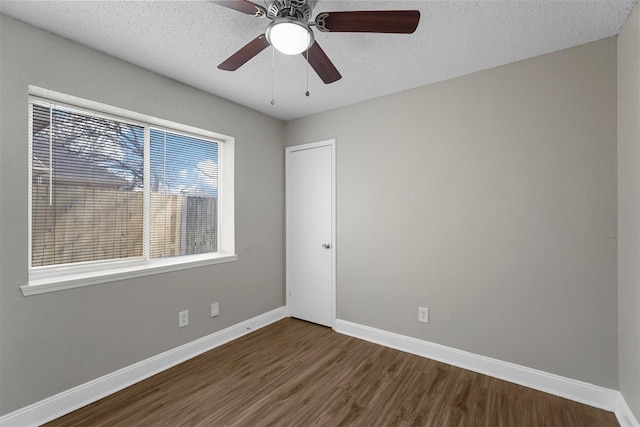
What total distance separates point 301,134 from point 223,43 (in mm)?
1637

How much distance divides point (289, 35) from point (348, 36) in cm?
69

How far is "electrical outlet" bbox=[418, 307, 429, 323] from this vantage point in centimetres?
266

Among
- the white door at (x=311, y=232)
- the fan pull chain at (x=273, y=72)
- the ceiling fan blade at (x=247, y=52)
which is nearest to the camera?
the ceiling fan blade at (x=247, y=52)

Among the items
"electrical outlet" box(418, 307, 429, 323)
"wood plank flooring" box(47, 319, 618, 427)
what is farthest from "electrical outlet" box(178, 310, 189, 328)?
"electrical outlet" box(418, 307, 429, 323)

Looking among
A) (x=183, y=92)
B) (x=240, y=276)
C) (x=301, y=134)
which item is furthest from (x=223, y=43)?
(x=240, y=276)

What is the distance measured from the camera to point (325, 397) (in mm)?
2090

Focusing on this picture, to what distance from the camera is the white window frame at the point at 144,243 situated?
1929 millimetres

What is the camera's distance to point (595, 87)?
6.49 feet

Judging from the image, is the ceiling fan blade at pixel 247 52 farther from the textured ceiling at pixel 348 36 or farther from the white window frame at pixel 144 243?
the white window frame at pixel 144 243

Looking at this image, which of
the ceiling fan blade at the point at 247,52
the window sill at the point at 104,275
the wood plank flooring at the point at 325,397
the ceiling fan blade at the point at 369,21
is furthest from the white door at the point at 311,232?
the ceiling fan blade at the point at 369,21

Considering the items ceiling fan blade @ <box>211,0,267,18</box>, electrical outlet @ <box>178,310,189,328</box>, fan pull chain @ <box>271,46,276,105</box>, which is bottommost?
electrical outlet @ <box>178,310,189,328</box>

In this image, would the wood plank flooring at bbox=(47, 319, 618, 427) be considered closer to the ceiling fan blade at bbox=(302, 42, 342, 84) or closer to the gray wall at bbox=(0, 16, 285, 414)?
the gray wall at bbox=(0, 16, 285, 414)

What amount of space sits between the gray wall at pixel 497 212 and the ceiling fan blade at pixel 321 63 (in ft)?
3.93

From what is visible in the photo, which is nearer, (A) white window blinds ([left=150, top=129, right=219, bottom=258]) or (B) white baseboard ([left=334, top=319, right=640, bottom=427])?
(B) white baseboard ([left=334, top=319, right=640, bottom=427])
